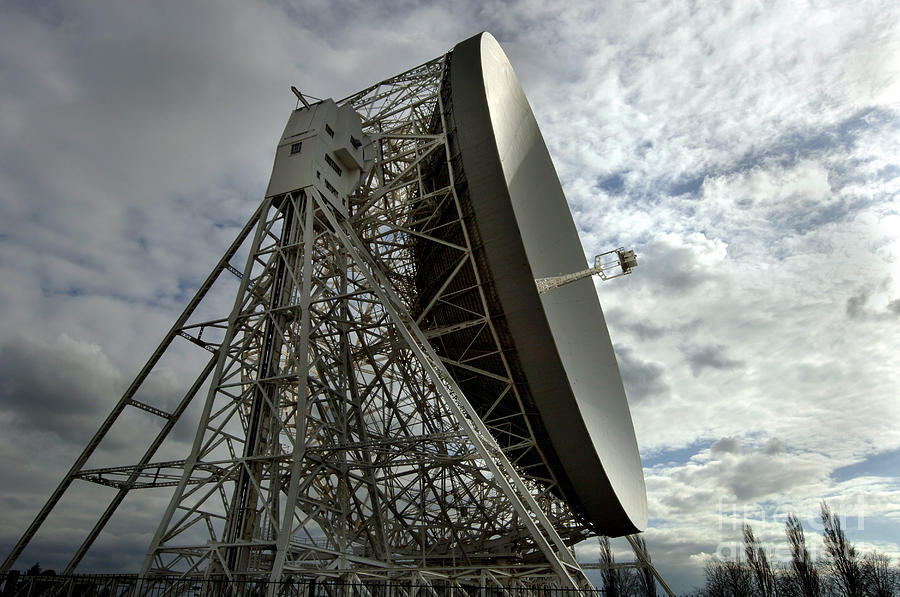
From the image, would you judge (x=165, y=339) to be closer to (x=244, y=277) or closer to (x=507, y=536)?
(x=244, y=277)

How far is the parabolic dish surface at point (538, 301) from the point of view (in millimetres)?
17562

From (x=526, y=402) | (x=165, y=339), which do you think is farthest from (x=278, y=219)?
(x=526, y=402)

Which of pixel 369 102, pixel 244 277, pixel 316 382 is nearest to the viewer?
pixel 316 382

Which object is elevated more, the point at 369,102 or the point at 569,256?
the point at 369,102

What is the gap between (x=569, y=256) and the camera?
2228 cm

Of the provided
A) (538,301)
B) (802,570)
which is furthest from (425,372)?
(802,570)

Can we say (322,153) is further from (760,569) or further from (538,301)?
(760,569)

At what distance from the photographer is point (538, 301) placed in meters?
17.3


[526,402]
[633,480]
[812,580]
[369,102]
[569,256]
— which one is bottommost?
[812,580]

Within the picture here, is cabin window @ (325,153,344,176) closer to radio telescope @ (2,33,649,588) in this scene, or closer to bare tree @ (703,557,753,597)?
radio telescope @ (2,33,649,588)

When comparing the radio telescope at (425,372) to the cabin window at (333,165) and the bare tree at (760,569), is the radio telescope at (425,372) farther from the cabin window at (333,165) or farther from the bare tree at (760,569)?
the bare tree at (760,569)

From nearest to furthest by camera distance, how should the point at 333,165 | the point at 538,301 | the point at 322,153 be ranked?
the point at 538,301 → the point at 322,153 → the point at 333,165

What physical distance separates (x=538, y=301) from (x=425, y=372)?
15.2 feet

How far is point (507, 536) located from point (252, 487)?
354 inches
